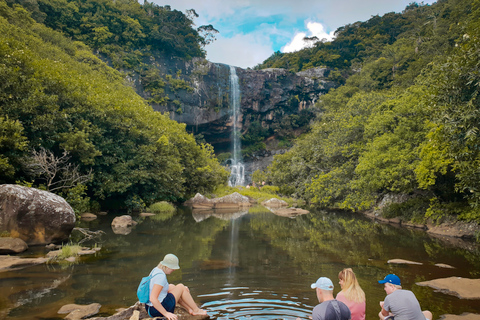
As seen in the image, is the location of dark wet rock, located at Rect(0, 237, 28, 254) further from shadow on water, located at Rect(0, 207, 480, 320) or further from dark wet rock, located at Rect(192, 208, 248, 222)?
dark wet rock, located at Rect(192, 208, 248, 222)

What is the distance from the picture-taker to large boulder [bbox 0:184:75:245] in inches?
420

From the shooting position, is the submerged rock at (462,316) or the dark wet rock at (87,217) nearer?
the submerged rock at (462,316)

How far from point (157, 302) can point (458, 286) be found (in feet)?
23.1

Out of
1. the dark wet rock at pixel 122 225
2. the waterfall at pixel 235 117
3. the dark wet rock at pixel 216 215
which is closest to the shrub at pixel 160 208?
the dark wet rock at pixel 216 215

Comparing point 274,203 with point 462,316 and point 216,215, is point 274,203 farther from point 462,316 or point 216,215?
point 462,316

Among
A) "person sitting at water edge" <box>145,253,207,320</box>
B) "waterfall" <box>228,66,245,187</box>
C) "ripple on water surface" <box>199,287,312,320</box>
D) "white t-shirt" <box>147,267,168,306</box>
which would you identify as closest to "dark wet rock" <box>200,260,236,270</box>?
"ripple on water surface" <box>199,287,312,320</box>

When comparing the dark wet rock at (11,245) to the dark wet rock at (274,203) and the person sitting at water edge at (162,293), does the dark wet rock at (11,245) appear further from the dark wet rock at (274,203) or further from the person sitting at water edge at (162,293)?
the dark wet rock at (274,203)

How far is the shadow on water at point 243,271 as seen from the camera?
613 cm

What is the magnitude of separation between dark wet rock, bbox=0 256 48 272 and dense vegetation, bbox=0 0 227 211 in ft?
19.5

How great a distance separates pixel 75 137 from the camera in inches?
690

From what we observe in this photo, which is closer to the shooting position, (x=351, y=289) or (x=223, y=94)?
(x=351, y=289)

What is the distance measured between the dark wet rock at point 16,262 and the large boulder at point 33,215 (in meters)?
1.97

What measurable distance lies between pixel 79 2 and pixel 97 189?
4314 cm

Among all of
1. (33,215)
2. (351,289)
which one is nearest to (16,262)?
(33,215)
